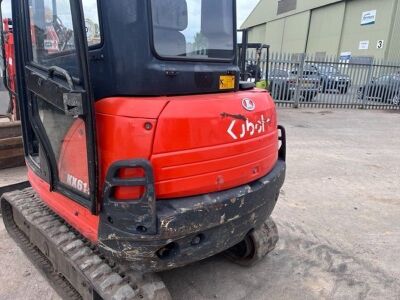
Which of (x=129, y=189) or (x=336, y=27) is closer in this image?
(x=129, y=189)

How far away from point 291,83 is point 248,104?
38.8 ft

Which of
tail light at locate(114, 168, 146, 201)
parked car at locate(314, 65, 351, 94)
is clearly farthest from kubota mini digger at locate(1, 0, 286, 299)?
parked car at locate(314, 65, 351, 94)

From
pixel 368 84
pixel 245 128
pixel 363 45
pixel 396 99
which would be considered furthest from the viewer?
pixel 363 45

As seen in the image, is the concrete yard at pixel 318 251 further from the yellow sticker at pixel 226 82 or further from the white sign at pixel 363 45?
the white sign at pixel 363 45

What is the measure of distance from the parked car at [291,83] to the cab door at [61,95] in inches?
458

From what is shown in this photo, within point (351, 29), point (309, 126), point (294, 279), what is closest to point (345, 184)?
point (294, 279)

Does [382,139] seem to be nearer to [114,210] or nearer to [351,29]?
[114,210]

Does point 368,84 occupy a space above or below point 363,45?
below

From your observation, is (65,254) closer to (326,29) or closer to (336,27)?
(336,27)

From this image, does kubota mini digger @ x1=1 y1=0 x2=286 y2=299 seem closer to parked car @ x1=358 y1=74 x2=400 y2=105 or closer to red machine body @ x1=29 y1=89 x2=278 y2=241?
red machine body @ x1=29 y1=89 x2=278 y2=241

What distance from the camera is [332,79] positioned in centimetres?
1421

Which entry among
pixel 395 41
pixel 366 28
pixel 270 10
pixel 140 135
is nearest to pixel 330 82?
pixel 140 135

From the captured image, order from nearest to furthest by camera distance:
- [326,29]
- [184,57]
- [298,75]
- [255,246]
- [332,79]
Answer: [184,57] < [255,246] < [298,75] < [332,79] < [326,29]

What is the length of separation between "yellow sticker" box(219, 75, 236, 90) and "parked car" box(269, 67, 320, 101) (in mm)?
11346
